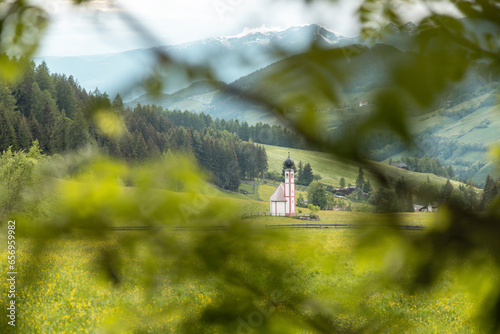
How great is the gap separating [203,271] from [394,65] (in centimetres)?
55

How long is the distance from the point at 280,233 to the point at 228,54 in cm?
36

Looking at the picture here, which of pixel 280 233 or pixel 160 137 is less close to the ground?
pixel 160 137

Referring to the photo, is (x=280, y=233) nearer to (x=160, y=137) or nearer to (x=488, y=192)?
(x=488, y=192)

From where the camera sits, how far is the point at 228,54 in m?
0.67

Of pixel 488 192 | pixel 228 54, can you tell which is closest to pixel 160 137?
pixel 228 54

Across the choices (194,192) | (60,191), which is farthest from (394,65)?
(60,191)

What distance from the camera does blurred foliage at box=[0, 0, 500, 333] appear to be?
60 cm

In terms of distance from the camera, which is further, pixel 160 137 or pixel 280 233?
pixel 160 137

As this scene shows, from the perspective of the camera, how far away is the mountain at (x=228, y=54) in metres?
0.65

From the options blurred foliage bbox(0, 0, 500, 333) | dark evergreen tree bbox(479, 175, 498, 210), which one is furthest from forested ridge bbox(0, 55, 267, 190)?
dark evergreen tree bbox(479, 175, 498, 210)

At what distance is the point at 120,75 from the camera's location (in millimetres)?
678

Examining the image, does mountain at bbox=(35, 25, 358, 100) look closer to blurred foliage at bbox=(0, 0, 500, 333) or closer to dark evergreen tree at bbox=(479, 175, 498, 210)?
blurred foliage at bbox=(0, 0, 500, 333)

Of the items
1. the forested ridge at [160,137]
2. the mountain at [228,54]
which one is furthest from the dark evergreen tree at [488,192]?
the forested ridge at [160,137]

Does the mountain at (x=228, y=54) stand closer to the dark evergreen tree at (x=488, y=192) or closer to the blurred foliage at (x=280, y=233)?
the blurred foliage at (x=280, y=233)
